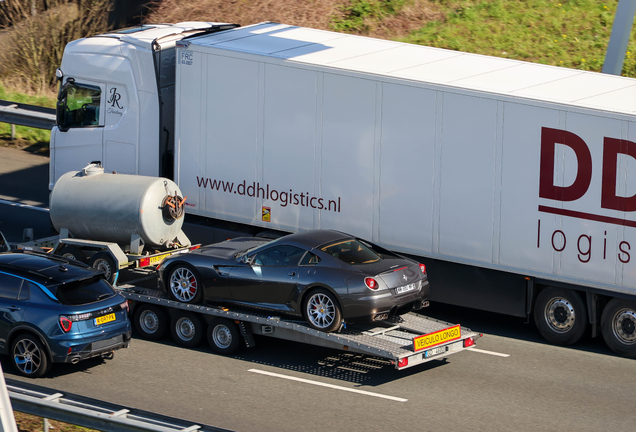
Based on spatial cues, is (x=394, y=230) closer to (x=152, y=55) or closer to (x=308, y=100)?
(x=308, y=100)

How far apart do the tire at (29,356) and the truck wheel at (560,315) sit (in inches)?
286

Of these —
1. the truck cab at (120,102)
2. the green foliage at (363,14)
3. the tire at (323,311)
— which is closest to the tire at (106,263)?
the truck cab at (120,102)

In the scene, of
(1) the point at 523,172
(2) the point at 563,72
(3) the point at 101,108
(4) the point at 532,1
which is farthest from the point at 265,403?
(4) the point at 532,1

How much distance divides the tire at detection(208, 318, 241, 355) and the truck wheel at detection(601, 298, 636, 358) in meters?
5.42

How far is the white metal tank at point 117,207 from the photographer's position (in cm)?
1469

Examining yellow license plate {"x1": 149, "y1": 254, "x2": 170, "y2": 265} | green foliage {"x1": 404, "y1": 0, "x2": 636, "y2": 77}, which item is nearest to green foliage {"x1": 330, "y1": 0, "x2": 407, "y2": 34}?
green foliage {"x1": 404, "y1": 0, "x2": 636, "y2": 77}

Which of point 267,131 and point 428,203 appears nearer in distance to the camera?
point 428,203

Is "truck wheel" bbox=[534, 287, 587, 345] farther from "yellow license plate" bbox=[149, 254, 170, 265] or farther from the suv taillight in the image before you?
the suv taillight

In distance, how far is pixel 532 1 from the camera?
26.9 metres

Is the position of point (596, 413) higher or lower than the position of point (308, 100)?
lower

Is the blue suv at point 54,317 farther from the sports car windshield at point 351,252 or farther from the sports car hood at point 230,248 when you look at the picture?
the sports car windshield at point 351,252

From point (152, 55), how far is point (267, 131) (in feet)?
9.35

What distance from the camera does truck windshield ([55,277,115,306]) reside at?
1155 cm

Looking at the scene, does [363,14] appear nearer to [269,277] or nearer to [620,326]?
[269,277]
